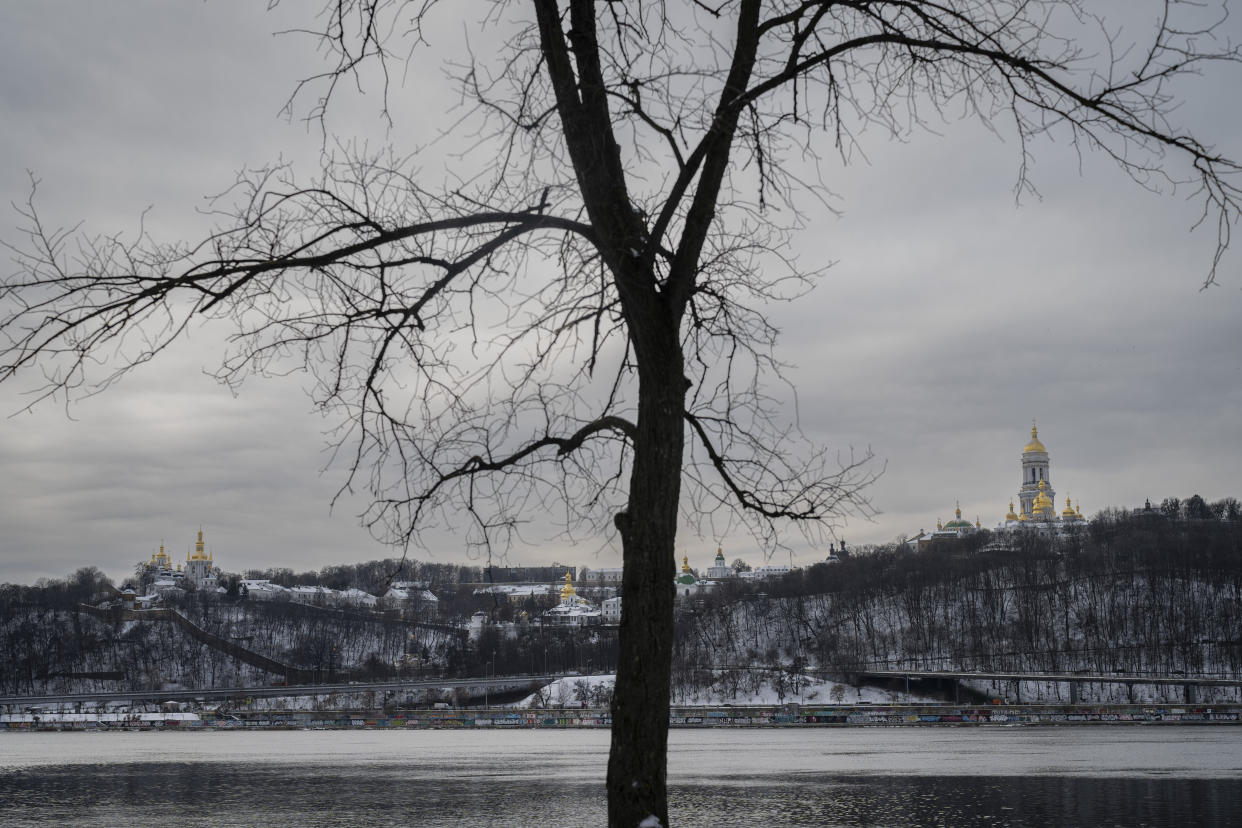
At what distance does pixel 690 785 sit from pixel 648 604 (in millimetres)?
41075

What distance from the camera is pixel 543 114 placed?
20.4 feet

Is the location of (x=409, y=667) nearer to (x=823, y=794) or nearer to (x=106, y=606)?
(x=106, y=606)

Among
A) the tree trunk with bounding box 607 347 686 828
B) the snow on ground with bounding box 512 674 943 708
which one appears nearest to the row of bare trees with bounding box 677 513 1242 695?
the snow on ground with bounding box 512 674 943 708

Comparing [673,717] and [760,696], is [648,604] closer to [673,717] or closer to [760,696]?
[673,717]

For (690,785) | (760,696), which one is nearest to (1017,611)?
(760,696)

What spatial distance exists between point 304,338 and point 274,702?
163m

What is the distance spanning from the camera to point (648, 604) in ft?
19.8

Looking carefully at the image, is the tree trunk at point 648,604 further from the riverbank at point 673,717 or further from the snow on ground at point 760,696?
the snow on ground at point 760,696

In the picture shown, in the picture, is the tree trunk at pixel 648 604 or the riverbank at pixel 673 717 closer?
the tree trunk at pixel 648 604

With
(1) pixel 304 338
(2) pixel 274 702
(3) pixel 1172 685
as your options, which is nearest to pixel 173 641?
(2) pixel 274 702

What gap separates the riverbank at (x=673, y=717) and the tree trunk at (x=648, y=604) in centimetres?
10385

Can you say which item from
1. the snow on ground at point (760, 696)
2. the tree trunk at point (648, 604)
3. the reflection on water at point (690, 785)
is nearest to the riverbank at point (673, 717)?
the snow on ground at point (760, 696)

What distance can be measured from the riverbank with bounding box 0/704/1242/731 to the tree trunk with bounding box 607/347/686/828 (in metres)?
104

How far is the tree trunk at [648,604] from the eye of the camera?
5949mm
